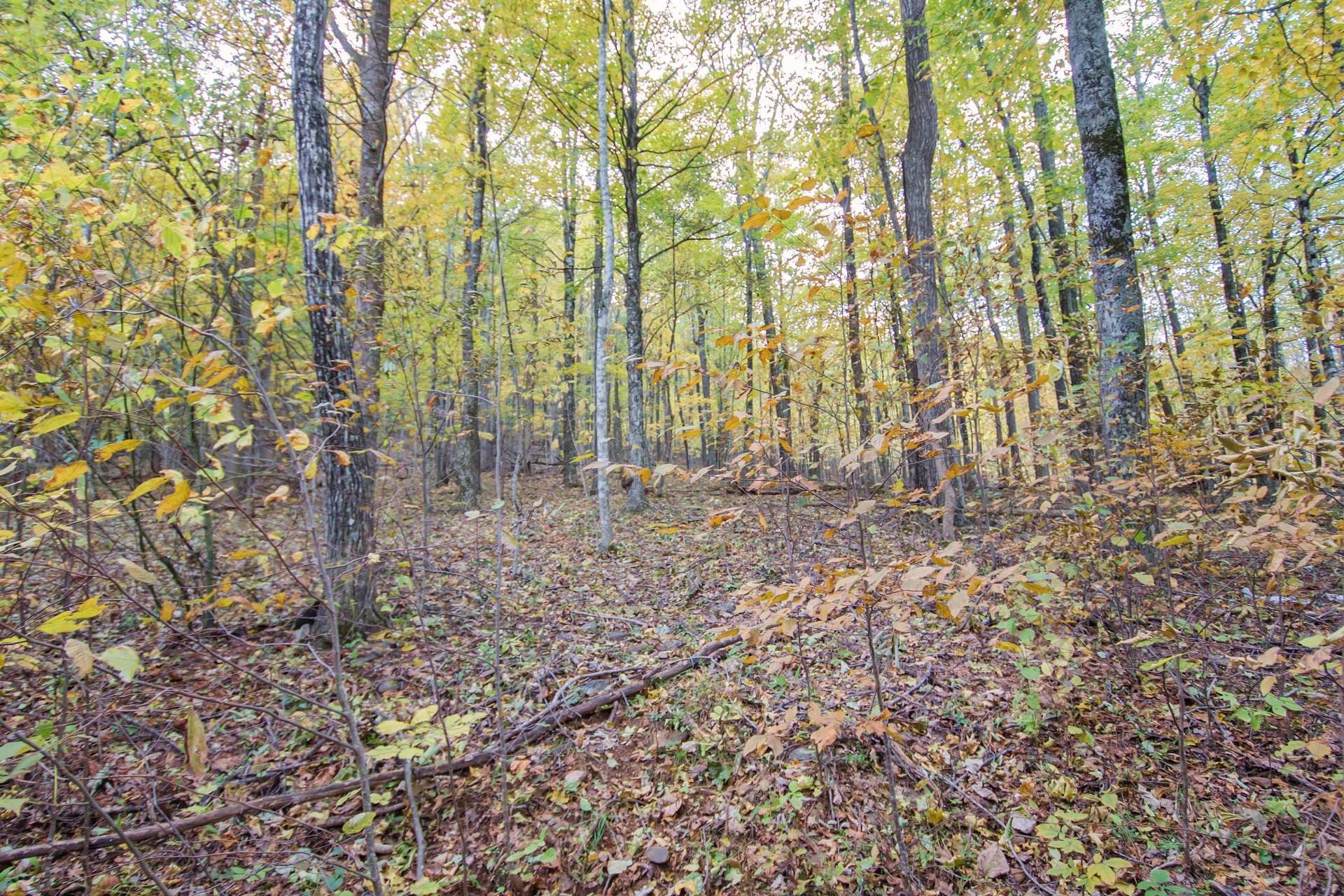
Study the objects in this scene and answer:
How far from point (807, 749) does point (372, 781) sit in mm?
2685

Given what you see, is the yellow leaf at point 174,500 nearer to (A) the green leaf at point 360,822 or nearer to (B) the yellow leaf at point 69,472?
(B) the yellow leaf at point 69,472

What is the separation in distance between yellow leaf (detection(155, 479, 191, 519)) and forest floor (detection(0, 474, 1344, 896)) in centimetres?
42

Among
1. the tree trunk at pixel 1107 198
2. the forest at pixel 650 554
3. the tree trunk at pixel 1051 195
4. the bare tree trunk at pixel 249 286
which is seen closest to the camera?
the forest at pixel 650 554

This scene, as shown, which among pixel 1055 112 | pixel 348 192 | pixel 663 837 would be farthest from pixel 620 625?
pixel 1055 112

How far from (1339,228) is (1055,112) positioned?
361 inches

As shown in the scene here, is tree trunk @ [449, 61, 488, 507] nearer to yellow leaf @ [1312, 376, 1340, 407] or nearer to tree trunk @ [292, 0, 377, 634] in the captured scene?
tree trunk @ [292, 0, 377, 634]

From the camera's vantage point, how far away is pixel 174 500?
147 cm

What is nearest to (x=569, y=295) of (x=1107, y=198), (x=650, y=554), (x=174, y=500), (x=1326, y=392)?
(x=650, y=554)

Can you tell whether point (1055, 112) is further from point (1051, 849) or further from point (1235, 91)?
point (1051, 849)

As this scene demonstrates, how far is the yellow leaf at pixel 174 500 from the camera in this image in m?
1.41

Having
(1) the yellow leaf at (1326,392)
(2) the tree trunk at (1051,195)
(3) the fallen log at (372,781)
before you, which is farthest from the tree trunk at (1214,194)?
(3) the fallen log at (372,781)

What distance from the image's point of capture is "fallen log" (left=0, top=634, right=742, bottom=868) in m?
2.46

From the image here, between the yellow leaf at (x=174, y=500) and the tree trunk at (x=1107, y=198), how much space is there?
5.75 metres

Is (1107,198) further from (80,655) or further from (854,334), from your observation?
(80,655)
